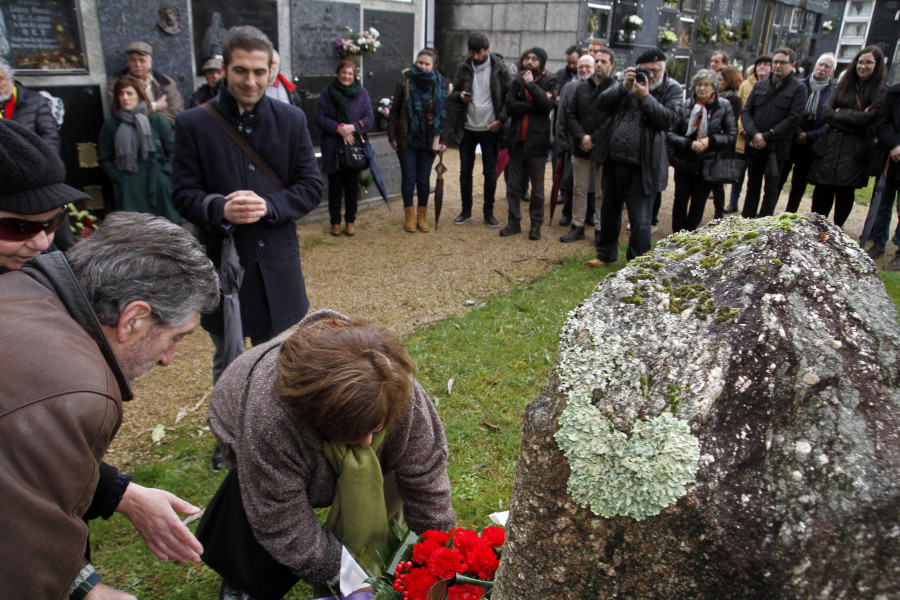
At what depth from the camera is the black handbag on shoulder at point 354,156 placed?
729cm

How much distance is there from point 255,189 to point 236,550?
181cm

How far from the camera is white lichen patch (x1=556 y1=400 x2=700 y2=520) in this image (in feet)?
3.94

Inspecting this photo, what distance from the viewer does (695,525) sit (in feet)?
3.92

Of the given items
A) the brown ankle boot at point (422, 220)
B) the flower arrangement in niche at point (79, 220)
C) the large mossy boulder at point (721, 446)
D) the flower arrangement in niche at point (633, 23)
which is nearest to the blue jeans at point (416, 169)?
the brown ankle boot at point (422, 220)

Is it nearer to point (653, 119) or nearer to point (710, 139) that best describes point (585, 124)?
point (710, 139)

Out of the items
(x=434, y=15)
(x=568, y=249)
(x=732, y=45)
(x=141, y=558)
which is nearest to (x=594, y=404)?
(x=141, y=558)

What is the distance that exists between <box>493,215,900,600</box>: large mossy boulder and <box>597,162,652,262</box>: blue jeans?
4.91 metres

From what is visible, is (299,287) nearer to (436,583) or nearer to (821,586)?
(436,583)

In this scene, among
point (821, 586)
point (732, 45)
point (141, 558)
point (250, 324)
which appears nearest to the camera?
point (821, 586)

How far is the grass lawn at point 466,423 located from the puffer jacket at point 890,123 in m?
1.58

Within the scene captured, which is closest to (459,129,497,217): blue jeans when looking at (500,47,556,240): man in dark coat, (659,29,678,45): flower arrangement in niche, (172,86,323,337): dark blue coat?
(500,47,556,240): man in dark coat

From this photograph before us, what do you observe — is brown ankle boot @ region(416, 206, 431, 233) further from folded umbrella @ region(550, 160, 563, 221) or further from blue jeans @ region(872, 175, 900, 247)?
blue jeans @ region(872, 175, 900, 247)

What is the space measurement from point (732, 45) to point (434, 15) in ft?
29.2

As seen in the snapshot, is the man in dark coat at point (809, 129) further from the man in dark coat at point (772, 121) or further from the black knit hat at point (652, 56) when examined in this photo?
the black knit hat at point (652, 56)
